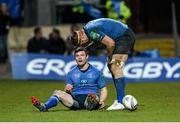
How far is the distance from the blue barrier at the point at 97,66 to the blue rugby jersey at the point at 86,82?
361 inches

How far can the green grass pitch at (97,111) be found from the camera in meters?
11.4

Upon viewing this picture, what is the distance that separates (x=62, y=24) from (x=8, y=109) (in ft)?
48.7

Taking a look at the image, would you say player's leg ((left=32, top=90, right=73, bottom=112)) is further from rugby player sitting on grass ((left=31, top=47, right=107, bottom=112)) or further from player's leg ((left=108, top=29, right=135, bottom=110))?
player's leg ((left=108, top=29, right=135, bottom=110))

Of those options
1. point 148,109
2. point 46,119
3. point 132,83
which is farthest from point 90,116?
point 132,83

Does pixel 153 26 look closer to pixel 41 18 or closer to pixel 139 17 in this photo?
pixel 139 17

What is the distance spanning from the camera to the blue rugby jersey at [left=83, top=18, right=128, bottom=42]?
12.8m

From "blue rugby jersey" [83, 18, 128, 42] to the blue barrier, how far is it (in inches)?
339

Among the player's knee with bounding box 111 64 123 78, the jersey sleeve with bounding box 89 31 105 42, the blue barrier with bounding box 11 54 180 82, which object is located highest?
the jersey sleeve with bounding box 89 31 105 42

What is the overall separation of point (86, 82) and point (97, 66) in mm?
9288

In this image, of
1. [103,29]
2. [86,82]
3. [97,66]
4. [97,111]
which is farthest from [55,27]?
[97,111]

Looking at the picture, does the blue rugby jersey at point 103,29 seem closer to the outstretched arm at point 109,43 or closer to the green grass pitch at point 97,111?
the outstretched arm at point 109,43

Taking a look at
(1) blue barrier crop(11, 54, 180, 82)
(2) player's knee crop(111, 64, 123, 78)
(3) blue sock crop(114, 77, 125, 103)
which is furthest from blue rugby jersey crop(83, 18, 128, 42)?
(1) blue barrier crop(11, 54, 180, 82)

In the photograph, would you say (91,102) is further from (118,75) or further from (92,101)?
(118,75)

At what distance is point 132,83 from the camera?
834 inches
